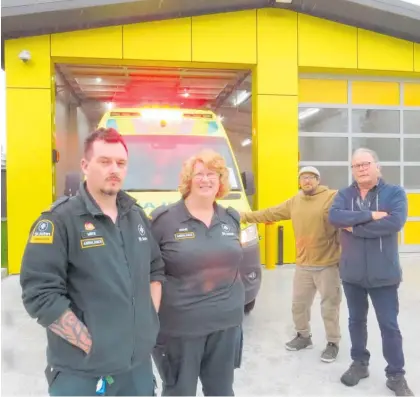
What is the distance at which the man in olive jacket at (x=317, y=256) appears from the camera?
427cm

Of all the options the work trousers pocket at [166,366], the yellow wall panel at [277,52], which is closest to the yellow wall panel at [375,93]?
the yellow wall panel at [277,52]

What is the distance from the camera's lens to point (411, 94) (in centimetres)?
1043

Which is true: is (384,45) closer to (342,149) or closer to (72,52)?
(342,149)

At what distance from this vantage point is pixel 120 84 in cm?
1337

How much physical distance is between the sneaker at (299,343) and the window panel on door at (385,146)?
678 centimetres

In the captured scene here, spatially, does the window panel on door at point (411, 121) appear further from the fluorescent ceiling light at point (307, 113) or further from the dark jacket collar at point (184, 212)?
the dark jacket collar at point (184, 212)

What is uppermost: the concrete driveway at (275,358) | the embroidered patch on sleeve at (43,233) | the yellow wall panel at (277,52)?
the yellow wall panel at (277,52)

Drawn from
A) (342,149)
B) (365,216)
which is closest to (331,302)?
(365,216)

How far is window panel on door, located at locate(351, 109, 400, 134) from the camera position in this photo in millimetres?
10242

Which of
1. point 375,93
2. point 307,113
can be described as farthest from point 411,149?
point 307,113

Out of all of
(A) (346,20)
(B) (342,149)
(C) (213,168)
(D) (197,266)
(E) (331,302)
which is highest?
(A) (346,20)

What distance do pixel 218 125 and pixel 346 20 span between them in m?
4.96

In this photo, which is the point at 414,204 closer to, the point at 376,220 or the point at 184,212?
the point at 376,220

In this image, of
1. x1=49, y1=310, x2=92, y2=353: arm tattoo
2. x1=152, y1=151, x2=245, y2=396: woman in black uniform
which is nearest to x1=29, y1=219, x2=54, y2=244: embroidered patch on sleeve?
x1=49, y1=310, x2=92, y2=353: arm tattoo
